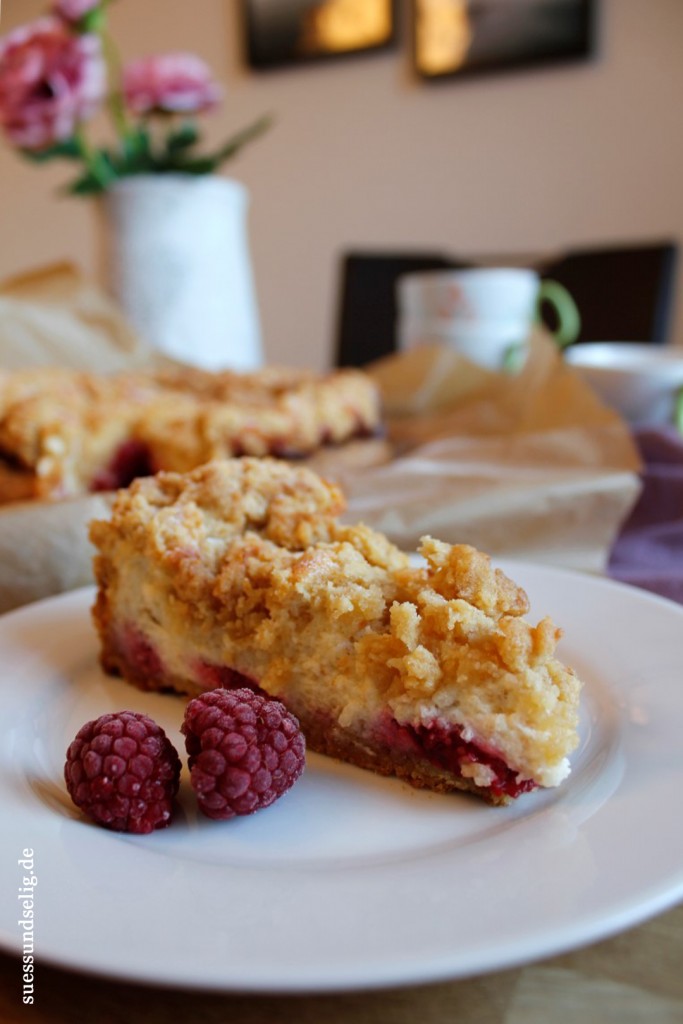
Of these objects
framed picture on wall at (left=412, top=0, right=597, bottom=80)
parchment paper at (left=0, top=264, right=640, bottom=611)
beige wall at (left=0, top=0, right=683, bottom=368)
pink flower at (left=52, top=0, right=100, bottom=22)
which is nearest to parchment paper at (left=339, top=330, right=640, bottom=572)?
parchment paper at (left=0, top=264, right=640, bottom=611)

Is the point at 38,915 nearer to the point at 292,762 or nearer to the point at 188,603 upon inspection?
the point at 292,762

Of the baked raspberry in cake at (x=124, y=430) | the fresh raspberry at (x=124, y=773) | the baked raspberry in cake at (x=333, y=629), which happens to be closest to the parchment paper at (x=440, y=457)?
the baked raspberry in cake at (x=124, y=430)

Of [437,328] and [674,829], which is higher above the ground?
[674,829]

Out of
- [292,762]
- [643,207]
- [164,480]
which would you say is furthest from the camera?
[643,207]

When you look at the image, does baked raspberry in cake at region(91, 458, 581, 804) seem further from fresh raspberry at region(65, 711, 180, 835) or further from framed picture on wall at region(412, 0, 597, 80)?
framed picture on wall at region(412, 0, 597, 80)

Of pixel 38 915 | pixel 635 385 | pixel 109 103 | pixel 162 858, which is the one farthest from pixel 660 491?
pixel 109 103

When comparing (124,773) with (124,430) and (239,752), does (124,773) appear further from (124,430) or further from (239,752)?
(124,430)

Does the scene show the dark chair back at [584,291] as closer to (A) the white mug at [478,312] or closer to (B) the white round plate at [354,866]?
(A) the white mug at [478,312]
